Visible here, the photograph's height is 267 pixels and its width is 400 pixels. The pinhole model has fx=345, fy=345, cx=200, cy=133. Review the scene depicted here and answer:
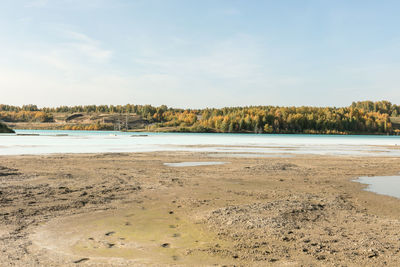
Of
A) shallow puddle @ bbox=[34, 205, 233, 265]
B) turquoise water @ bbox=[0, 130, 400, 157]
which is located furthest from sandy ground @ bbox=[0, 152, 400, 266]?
turquoise water @ bbox=[0, 130, 400, 157]

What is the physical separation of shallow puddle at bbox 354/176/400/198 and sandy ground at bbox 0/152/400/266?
0.64 metres

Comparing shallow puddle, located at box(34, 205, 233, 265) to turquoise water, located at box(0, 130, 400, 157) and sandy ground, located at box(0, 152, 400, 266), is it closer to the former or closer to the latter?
sandy ground, located at box(0, 152, 400, 266)

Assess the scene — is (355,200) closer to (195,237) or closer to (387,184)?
(387,184)

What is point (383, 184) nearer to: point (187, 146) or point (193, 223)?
point (193, 223)

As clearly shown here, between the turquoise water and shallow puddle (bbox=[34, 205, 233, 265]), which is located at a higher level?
shallow puddle (bbox=[34, 205, 233, 265])

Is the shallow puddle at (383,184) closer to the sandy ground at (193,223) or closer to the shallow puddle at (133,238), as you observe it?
the sandy ground at (193,223)

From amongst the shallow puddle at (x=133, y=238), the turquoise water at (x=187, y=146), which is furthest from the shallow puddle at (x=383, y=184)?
the turquoise water at (x=187, y=146)

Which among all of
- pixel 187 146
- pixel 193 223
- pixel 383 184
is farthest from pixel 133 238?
pixel 187 146

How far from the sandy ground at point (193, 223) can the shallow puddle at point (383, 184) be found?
2.09ft

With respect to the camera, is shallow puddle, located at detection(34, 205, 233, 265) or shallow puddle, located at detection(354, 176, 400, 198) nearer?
shallow puddle, located at detection(34, 205, 233, 265)

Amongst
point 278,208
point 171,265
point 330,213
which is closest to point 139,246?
point 171,265

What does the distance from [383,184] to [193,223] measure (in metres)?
11.2

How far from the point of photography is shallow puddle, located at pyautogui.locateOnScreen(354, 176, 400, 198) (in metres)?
13.8

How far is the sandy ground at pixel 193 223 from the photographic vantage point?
6.57 metres
